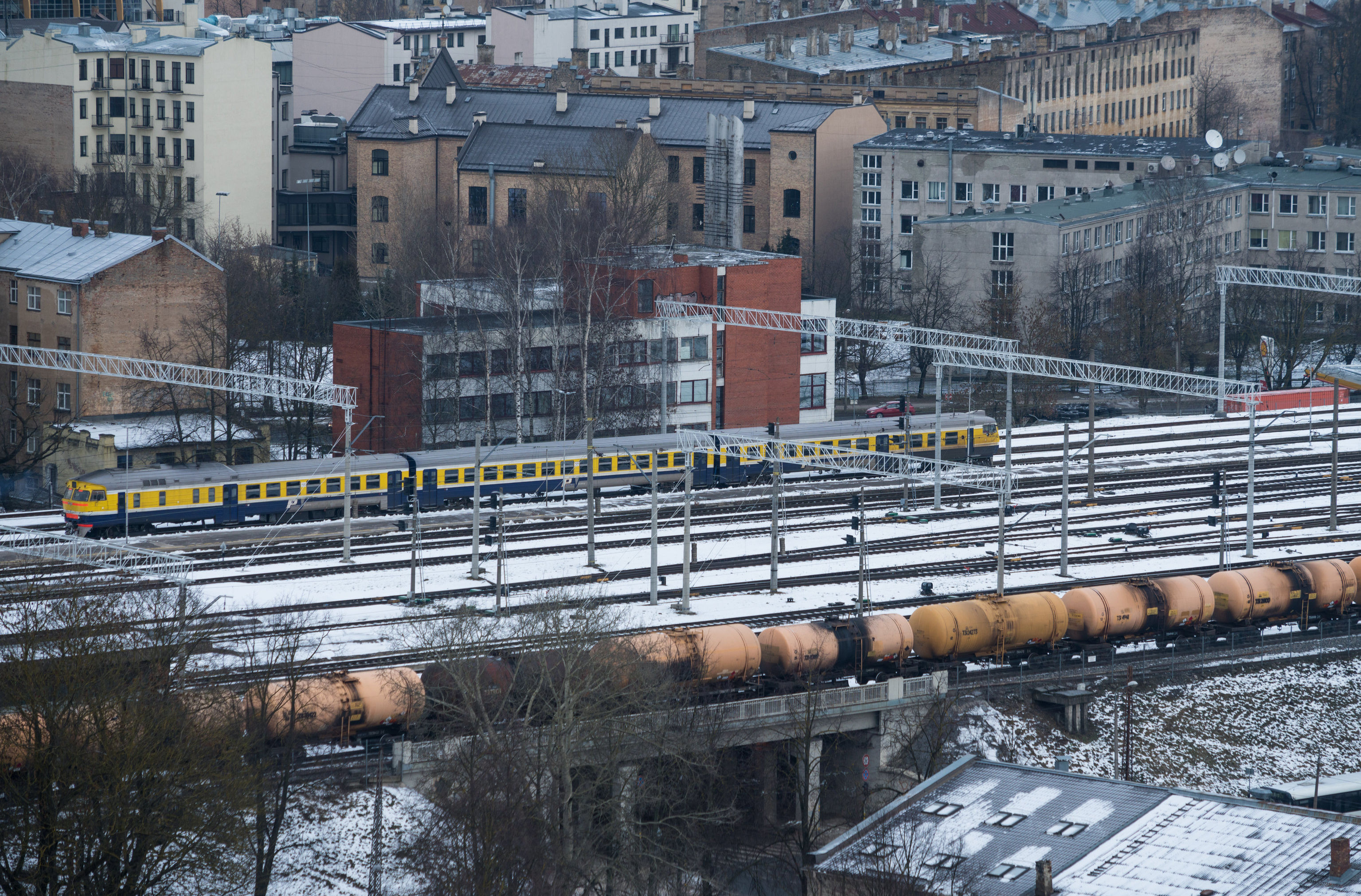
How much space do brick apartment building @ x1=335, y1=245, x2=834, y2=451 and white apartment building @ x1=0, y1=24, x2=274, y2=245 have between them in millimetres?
33480

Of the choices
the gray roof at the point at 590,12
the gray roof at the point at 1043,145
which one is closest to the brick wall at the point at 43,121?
the gray roof at the point at 1043,145

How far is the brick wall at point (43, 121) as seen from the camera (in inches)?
4530

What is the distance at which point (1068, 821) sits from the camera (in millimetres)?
46438

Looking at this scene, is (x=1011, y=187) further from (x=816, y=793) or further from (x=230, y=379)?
(x=816, y=793)

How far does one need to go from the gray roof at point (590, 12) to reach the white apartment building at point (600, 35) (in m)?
0.06

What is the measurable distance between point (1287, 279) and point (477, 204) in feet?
147

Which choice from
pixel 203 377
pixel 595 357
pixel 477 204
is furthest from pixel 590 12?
pixel 203 377

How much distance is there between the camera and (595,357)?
84.4m

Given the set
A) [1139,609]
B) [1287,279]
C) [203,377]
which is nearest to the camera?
[1139,609]

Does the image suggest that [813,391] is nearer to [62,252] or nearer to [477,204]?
[477,204]

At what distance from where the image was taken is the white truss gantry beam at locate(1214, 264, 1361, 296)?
79.8 metres

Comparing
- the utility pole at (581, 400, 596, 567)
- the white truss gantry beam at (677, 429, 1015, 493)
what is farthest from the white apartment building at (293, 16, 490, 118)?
the utility pole at (581, 400, 596, 567)

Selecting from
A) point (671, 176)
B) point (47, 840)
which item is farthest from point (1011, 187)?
point (47, 840)

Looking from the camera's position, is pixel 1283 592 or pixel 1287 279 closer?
pixel 1283 592
